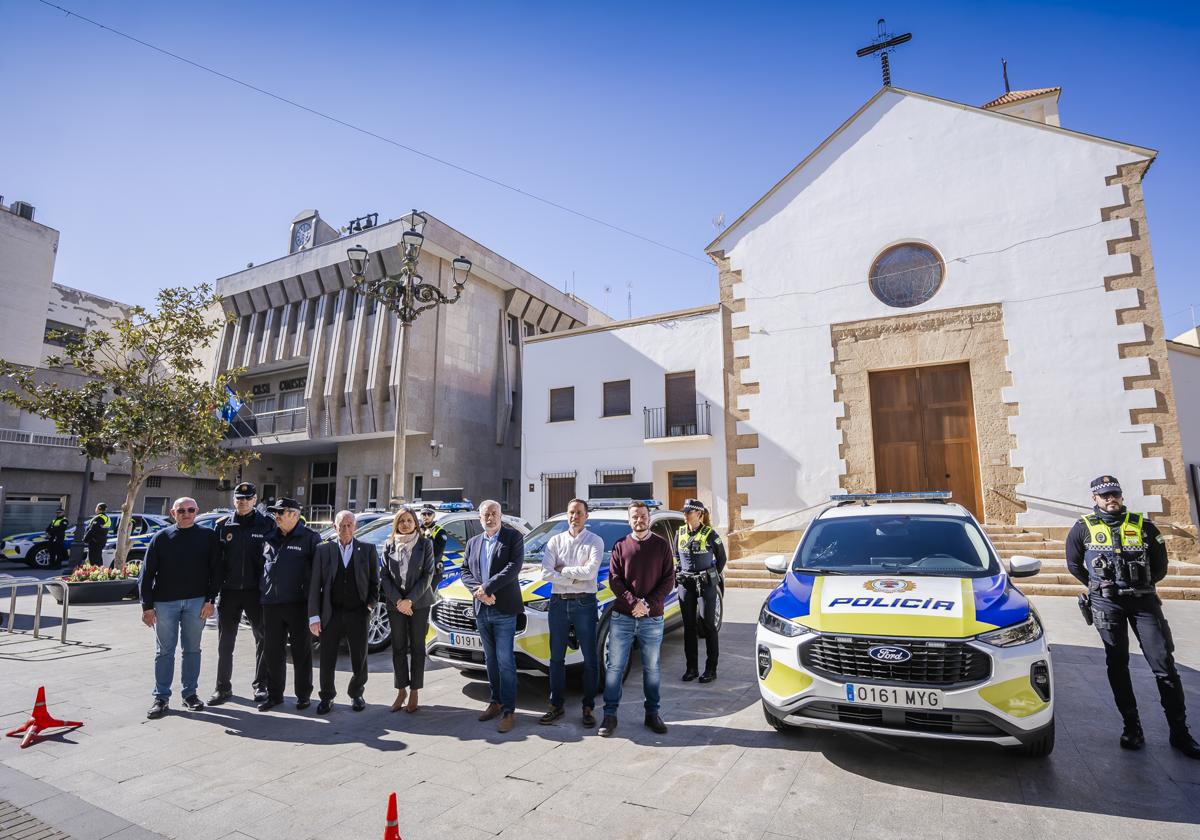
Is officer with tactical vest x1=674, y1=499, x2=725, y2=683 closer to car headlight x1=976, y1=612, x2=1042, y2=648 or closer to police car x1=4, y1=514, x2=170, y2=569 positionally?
car headlight x1=976, y1=612, x2=1042, y2=648

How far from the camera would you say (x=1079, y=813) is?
345 centimetres

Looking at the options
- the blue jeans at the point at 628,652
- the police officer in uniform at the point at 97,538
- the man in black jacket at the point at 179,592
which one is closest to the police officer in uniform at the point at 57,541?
the police officer in uniform at the point at 97,538

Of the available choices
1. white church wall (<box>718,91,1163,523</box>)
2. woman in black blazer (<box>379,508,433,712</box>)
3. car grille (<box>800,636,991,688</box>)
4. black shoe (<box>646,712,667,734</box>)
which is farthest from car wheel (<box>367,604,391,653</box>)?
white church wall (<box>718,91,1163,523</box>)

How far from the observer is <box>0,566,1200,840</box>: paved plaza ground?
3.42m

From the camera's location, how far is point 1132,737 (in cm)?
434

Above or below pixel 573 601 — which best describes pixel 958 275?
above

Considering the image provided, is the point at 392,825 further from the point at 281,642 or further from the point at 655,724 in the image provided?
the point at 281,642

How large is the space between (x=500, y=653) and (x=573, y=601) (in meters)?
0.78

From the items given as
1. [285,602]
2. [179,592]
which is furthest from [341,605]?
[179,592]

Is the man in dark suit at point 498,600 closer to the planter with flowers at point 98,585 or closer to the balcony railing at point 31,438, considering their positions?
the planter with flowers at point 98,585

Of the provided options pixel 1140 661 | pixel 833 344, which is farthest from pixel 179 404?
pixel 1140 661

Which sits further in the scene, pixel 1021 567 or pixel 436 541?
pixel 436 541

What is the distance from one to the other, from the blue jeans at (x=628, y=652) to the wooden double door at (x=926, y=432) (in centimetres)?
1059

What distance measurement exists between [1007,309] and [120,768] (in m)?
16.1
